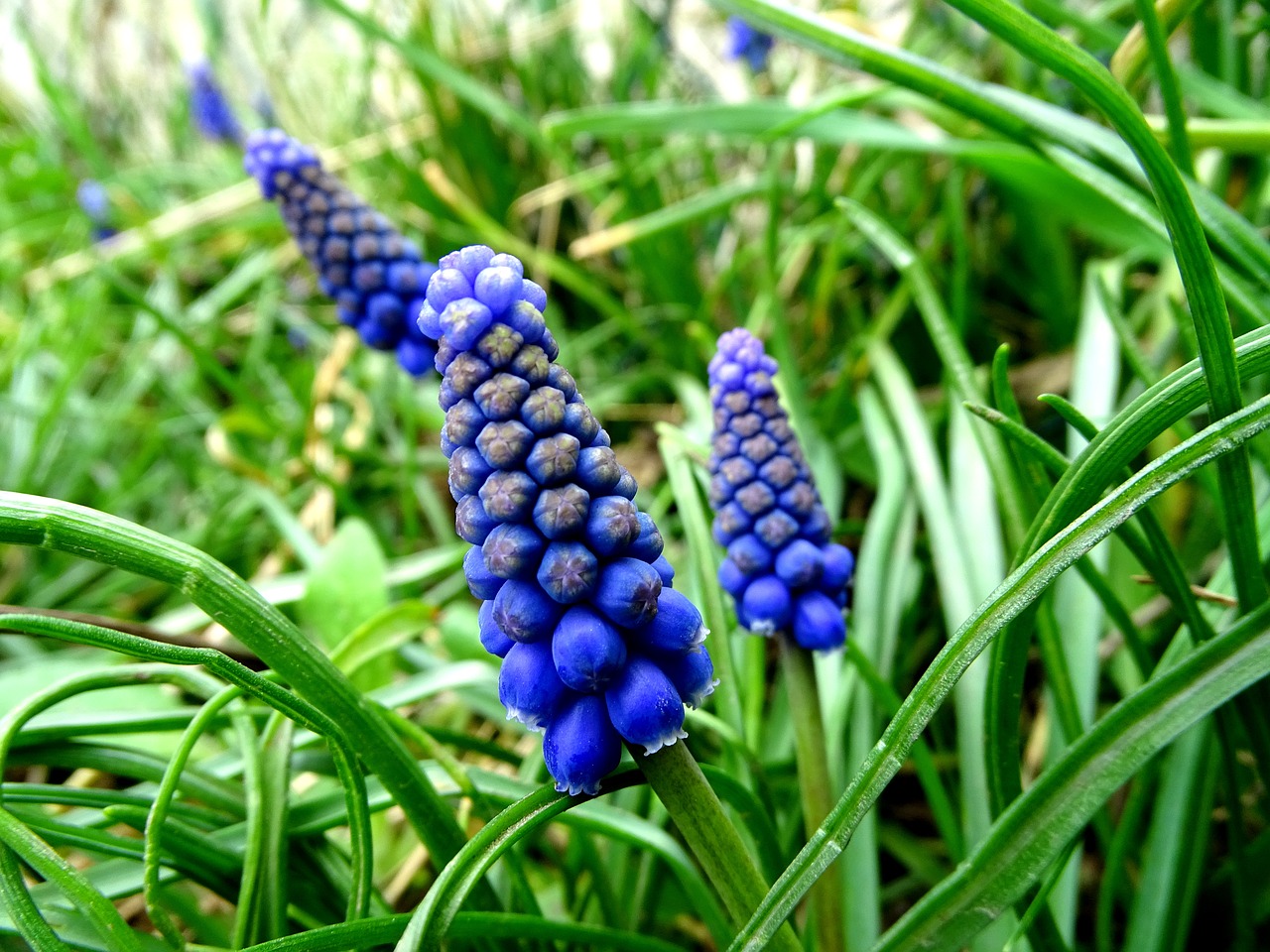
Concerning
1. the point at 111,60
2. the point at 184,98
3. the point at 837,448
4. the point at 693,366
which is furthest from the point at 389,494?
the point at 111,60

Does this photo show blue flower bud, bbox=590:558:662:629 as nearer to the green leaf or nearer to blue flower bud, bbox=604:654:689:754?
blue flower bud, bbox=604:654:689:754

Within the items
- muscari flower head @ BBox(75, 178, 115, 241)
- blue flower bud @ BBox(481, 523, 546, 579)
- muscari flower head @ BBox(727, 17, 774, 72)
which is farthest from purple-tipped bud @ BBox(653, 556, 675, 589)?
muscari flower head @ BBox(75, 178, 115, 241)

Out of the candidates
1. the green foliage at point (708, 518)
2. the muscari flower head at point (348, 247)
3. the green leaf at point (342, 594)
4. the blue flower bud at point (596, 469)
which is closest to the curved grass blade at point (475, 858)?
the green foliage at point (708, 518)

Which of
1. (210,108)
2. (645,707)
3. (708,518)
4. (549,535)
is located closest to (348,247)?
(708,518)

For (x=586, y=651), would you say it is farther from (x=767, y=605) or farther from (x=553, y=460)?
(x=767, y=605)

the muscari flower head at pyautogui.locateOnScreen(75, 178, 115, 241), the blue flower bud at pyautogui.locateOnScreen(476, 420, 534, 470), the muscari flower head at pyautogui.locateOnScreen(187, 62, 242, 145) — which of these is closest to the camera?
the blue flower bud at pyautogui.locateOnScreen(476, 420, 534, 470)

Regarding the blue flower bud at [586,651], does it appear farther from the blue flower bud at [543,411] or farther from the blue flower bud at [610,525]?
the blue flower bud at [543,411]

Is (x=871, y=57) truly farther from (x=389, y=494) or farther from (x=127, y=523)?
(x=389, y=494)

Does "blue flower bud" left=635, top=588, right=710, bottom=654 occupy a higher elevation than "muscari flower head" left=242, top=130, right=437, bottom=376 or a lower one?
lower
